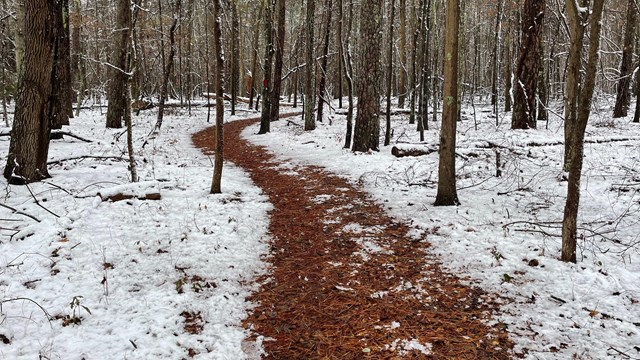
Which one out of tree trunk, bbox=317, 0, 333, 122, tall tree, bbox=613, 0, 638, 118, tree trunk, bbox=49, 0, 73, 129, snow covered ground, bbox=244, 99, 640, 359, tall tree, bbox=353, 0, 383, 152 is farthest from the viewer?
tree trunk, bbox=317, 0, 333, 122

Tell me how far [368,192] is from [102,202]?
521 cm

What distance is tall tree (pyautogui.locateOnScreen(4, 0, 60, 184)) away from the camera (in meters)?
7.25

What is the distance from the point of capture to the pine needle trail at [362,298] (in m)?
3.65

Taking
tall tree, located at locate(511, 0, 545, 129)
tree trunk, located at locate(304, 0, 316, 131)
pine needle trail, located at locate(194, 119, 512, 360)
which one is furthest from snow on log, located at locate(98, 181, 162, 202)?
tall tree, located at locate(511, 0, 545, 129)

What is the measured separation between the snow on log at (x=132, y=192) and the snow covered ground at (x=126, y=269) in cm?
3

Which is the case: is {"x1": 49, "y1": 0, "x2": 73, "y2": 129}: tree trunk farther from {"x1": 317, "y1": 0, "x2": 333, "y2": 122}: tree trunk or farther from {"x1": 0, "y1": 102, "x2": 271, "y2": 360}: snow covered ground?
{"x1": 317, "y1": 0, "x2": 333, "y2": 122}: tree trunk

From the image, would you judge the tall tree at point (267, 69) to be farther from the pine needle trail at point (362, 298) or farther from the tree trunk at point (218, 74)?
the pine needle trail at point (362, 298)

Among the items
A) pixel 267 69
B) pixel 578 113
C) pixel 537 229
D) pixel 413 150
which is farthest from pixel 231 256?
pixel 267 69

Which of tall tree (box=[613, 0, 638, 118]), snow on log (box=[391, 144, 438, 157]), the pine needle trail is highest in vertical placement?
tall tree (box=[613, 0, 638, 118])

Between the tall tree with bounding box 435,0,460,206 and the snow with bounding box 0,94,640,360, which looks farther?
the tall tree with bounding box 435,0,460,206

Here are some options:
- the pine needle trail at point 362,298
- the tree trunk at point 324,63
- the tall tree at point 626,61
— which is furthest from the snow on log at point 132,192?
the tall tree at point 626,61

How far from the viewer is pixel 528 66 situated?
13492mm

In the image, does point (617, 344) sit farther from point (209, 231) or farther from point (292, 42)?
point (292, 42)

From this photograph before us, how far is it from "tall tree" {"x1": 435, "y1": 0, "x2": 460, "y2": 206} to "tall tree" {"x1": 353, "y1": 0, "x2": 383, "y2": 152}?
17.7 ft
